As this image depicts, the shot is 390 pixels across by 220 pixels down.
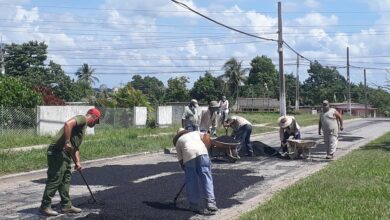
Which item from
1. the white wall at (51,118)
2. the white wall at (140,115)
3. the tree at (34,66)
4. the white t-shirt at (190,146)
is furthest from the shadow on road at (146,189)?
the tree at (34,66)

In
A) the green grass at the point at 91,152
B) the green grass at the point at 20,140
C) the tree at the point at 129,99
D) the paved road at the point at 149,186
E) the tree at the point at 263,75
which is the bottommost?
the paved road at the point at 149,186

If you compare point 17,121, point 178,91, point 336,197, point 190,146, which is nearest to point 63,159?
point 190,146

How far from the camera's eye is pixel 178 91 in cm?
9150

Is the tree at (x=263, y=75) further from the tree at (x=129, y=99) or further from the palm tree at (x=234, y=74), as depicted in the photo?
the tree at (x=129, y=99)

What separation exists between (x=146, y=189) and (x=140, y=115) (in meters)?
23.1

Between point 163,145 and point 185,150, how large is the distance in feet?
42.6

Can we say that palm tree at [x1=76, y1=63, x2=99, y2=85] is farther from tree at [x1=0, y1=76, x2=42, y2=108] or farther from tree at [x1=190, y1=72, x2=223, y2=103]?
tree at [x1=0, y1=76, x2=42, y2=108]

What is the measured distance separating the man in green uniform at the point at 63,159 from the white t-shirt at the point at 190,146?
1.45 metres

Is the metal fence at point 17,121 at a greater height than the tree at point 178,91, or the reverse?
the tree at point 178,91

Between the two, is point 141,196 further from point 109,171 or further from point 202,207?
point 109,171

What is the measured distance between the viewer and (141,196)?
426 inches

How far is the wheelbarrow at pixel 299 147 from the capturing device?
1730 cm

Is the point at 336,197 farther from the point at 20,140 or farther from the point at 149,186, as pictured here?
the point at 20,140

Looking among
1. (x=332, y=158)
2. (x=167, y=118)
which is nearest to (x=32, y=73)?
(x=167, y=118)
